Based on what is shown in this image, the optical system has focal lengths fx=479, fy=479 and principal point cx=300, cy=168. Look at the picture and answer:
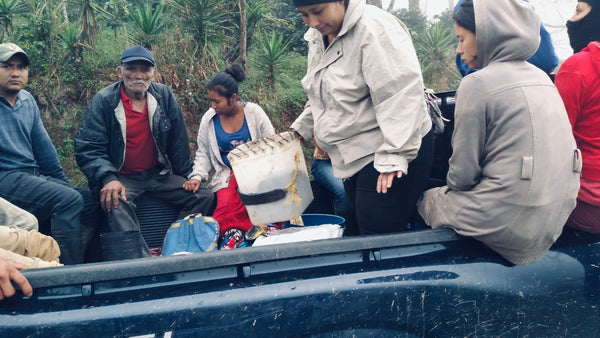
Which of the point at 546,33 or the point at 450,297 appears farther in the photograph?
the point at 546,33

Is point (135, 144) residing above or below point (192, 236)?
above

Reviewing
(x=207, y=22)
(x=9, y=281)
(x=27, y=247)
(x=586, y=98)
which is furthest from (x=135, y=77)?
(x=207, y=22)

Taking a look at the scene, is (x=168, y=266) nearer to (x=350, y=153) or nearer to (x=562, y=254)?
(x=350, y=153)

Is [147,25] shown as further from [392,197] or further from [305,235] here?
[392,197]

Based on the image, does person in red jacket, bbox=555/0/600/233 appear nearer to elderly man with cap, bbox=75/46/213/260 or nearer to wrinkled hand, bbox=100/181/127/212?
elderly man with cap, bbox=75/46/213/260

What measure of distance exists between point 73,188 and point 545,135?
2.84m

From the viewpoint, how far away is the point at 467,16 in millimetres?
2037

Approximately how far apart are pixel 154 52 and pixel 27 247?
6.96 metres

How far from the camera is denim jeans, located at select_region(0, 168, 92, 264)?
9.64 ft

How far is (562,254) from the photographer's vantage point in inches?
76.2

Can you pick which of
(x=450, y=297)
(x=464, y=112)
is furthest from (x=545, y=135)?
(x=450, y=297)

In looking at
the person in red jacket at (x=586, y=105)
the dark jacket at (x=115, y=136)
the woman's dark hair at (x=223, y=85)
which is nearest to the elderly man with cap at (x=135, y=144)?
the dark jacket at (x=115, y=136)

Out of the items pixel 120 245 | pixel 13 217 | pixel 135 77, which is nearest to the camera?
pixel 13 217

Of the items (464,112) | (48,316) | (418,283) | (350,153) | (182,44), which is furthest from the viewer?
(182,44)
